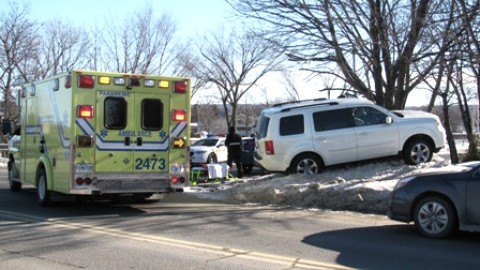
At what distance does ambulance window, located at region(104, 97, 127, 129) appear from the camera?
11.4m

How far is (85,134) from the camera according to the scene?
11125 millimetres

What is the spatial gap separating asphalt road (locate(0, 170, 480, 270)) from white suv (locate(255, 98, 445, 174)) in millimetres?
2753

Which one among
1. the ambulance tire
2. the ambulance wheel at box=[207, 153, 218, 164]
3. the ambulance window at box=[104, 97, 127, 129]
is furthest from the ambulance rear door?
the ambulance wheel at box=[207, 153, 218, 164]

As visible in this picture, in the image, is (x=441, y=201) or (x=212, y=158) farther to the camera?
(x=212, y=158)

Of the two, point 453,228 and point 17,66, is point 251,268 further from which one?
point 17,66

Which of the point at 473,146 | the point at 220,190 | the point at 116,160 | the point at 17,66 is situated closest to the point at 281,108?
the point at 220,190

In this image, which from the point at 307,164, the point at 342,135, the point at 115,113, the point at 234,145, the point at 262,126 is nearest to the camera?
the point at 115,113

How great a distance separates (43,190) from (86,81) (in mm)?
2842

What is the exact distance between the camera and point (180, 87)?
11914mm

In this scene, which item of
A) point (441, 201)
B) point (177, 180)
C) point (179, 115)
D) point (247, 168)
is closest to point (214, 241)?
point (441, 201)

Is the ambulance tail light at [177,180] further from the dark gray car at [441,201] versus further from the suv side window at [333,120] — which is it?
the dark gray car at [441,201]

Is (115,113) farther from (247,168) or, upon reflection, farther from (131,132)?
(247,168)

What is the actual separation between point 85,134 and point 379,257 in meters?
6.21

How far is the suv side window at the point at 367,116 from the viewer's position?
14.6 m
